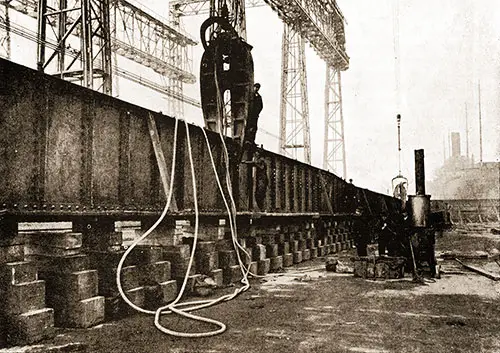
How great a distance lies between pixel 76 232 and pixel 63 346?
1.42 metres

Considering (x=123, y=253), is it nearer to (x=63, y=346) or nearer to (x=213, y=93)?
(x=63, y=346)

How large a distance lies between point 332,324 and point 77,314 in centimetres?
269

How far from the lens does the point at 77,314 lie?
4.75 metres

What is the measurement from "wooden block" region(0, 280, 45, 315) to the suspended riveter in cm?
516

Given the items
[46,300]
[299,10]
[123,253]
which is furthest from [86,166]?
[299,10]

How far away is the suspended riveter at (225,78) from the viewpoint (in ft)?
29.3

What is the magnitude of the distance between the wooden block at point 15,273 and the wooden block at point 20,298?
0.05m

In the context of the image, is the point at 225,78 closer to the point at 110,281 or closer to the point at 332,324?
the point at 110,281

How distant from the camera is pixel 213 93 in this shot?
920 cm

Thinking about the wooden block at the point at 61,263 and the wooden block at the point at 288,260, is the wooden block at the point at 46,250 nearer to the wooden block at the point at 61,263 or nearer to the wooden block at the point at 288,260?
the wooden block at the point at 61,263

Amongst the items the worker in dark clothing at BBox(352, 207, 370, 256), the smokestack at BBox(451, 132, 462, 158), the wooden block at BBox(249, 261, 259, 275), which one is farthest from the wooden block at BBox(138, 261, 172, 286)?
the smokestack at BBox(451, 132, 462, 158)

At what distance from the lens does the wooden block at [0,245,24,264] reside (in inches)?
169

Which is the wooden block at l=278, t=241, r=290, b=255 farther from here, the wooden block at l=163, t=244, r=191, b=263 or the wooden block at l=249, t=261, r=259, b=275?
the wooden block at l=163, t=244, r=191, b=263

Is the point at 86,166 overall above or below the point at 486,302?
above
